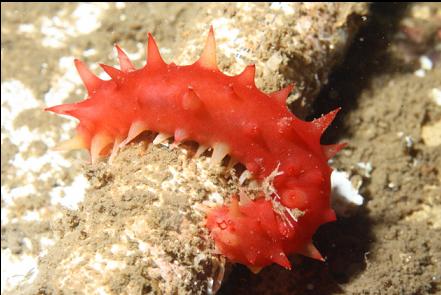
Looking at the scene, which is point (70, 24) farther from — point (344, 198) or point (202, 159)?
point (344, 198)

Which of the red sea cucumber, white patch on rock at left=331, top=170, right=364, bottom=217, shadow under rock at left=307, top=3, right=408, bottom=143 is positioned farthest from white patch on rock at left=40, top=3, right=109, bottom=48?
white patch on rock at left=331, top=170, right=364, bottom=217

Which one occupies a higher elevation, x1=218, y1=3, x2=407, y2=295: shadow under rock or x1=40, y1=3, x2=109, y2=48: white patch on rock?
x1=40, y1=3, x2=109, y2=48: white patch on rock

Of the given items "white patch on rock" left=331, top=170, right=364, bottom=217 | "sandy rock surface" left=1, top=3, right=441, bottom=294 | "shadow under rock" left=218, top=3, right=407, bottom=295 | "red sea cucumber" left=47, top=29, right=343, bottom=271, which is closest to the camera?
"sandy rock surface" left=1, top=3, right=441, bottom=294

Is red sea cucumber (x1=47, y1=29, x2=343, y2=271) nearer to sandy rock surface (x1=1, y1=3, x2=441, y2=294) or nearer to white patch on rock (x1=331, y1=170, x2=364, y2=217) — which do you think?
sandy rock surface (x1=1, y1=3, x2=441, y2=294)

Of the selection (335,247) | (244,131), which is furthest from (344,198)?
(244,131)

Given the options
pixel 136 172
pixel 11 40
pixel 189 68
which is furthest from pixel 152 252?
pixel 11 40

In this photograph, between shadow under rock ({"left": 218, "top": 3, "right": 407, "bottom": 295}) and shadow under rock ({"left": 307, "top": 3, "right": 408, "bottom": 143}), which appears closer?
shadow under rock ({"left": 218, "top": 3, "right": 407, "bottom": 295})

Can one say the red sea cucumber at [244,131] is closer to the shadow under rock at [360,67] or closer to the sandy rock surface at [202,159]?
the sandy rock surface at [202,159]

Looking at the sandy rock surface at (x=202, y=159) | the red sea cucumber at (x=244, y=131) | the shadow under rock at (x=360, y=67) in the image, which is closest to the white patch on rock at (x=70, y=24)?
the sandy rock surface at (x=202, y=159)
